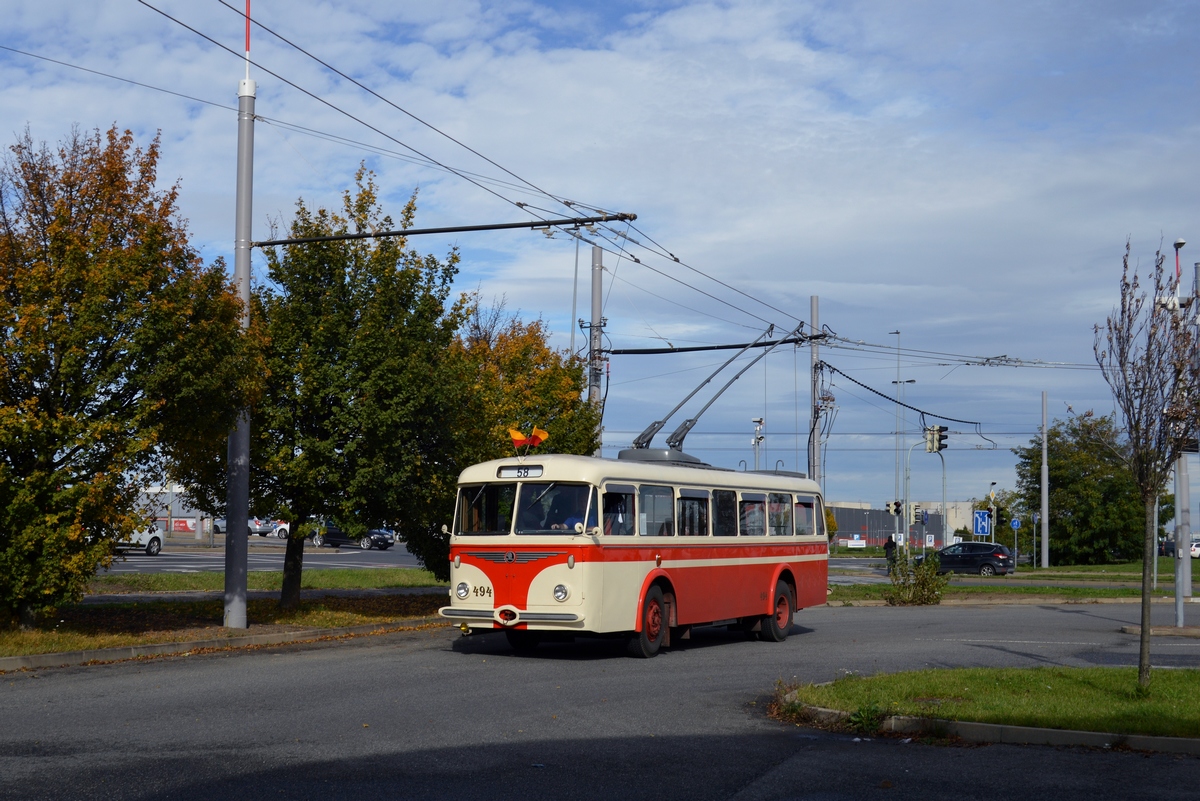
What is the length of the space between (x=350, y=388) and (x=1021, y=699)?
12302 mm

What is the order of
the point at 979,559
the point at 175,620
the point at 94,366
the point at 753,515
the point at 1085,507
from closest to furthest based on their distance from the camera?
the point at 94,366 → the point at 175,620 → the point at 753,515 → the point at 979,559 → the point at 1085,507

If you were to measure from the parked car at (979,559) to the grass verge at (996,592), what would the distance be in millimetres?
14028

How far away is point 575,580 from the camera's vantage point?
15.5m

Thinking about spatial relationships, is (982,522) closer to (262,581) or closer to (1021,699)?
(262,581)

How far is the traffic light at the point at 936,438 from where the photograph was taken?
4366cm

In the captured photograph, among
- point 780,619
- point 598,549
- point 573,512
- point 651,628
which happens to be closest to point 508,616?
point 598,549

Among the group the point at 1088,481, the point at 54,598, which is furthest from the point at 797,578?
the point at 1088,481

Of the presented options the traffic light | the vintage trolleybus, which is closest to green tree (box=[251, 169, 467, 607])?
the vintage trolleybus

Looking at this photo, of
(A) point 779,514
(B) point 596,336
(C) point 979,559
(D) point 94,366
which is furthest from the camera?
(C) point 979,559

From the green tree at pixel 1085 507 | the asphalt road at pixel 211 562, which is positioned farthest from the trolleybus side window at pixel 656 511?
the green tree at pixel 1085 507

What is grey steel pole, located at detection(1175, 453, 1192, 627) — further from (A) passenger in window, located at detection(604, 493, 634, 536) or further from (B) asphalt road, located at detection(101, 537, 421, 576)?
(B) asphalt road, located at detection(101, 537, 421, 576)

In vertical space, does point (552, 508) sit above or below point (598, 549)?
above

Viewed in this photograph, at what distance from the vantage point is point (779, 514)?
809 inches

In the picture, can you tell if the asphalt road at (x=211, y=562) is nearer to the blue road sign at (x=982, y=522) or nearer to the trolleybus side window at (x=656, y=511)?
the trolleybus side window at (x=656, y=511)
